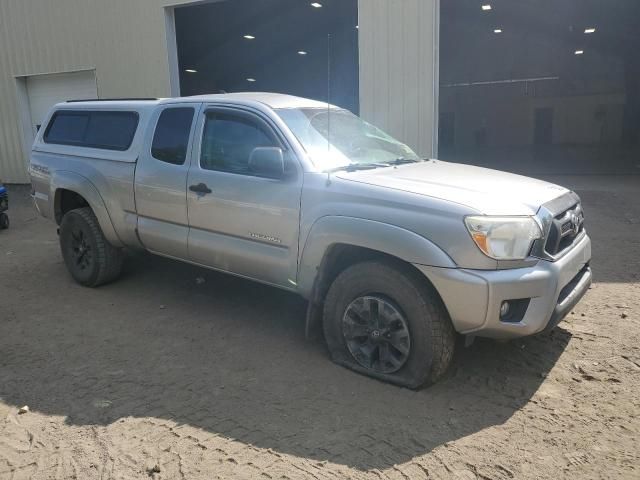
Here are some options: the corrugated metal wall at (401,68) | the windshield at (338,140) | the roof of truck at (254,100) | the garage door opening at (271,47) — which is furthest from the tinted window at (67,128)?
the garage door opening at (271,47)

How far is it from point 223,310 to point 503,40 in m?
27.0

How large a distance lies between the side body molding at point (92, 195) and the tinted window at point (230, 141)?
1.51m

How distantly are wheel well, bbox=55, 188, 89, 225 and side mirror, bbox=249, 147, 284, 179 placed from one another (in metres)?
2.92

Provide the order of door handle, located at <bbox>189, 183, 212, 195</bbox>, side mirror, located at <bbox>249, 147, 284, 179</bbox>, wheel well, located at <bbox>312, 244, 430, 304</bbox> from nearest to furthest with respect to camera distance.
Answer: wheel well, located at <bbox>312, 244, 430, 304</bbox>, side mirror, located at <bbox>249, 147, 284, 179</bbox>, door handle, located at <bbox>189, 183, 212, 195</bbox>

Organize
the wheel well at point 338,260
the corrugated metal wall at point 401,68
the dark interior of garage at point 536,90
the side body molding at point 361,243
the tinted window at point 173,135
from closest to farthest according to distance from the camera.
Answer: the side body molding at point 361,243, the wheel well at point 338,260, the tinted window at point 173,135, the corrugated metal wall at point 401,68, the dark interior of garage at point 536,90

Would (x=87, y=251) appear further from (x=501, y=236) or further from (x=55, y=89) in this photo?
(x=55, y=89)

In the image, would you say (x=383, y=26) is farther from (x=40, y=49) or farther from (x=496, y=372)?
(x=40, y=49)

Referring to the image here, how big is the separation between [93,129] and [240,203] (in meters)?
2.50

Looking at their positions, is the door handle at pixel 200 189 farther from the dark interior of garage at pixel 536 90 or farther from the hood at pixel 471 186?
the dark interior of garage at pixel 536 90

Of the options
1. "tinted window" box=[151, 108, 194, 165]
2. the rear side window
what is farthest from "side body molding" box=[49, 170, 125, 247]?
"tinted window" box=[151, 108, 194, 165]

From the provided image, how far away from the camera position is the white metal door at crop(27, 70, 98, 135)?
12.9m

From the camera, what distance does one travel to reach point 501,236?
315cm

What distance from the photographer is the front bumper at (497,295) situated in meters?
3.13

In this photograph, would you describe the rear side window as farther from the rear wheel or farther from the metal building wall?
the metal building wall
